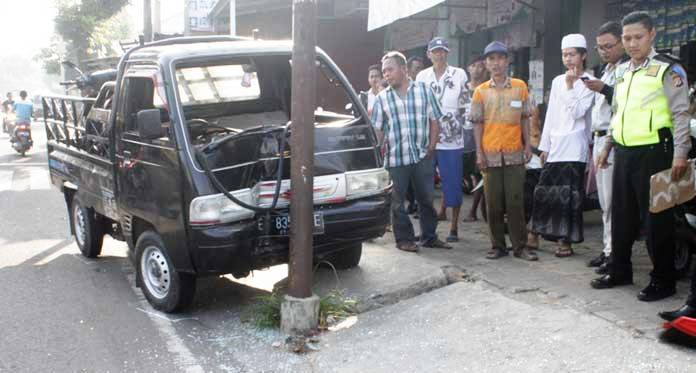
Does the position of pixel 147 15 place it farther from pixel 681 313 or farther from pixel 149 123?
pixel 681 313

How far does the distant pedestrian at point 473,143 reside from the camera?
7.73 metres

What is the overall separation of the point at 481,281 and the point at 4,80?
13159cm

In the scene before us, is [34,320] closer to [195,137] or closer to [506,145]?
[195,137]

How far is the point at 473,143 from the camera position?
8469mm

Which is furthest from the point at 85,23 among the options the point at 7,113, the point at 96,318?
the point at 96,318

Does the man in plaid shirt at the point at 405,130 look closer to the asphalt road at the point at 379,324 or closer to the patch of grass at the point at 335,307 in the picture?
the asphalt road at the point at 379,324

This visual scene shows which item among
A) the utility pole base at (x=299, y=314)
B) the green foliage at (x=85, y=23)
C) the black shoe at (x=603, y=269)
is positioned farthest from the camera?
the green foliage at (x=85, y=23)

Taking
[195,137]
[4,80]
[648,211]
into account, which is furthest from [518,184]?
[4,80]

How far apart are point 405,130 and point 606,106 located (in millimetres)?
1718

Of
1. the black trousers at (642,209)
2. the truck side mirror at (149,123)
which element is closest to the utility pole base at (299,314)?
the truck side mirror at (149,123)

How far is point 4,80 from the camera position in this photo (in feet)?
397

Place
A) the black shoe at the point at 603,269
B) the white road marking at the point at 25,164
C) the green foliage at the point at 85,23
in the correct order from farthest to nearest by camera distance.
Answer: the green foliage at the point at 85,23 < the white road marking at the point at 25,164 < the black shoe at the point at 603,269

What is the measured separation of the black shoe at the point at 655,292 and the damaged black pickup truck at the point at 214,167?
6.54 feet

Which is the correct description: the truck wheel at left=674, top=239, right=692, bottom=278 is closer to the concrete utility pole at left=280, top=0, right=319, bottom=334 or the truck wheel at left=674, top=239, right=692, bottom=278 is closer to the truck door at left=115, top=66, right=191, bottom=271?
the concrete utility pole at left=280, top=0, right=319, bottom=334
